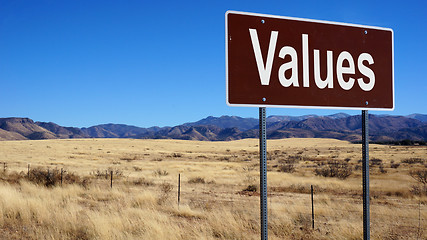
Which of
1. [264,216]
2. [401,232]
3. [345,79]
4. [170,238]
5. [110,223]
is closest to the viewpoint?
[264,216]

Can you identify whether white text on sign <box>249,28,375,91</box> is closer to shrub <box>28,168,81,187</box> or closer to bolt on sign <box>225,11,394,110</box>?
bolt on sign <box>225,11,394,110</box>

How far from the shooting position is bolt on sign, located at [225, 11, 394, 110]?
344 centimetres

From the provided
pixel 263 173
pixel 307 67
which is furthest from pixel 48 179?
pixel 307 67

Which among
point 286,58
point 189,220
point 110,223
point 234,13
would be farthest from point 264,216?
point 189,220

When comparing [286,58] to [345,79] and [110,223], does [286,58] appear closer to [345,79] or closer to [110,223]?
[345,79]

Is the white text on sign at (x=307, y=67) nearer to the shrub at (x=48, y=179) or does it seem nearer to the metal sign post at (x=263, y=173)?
the metal sign post at (x=263, y=173)

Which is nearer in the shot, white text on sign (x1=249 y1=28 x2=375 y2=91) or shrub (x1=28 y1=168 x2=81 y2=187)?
white text on sign (x1=249 y1=28 x2=375 y2=91)

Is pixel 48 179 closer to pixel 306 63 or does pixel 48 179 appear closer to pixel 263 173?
pixel 263 173

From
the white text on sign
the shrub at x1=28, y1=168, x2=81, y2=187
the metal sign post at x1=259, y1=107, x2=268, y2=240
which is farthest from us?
Answer: the shrub at x1=28, y1=168, x2=81, y2=187

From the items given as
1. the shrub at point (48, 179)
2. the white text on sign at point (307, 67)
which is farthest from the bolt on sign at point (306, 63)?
the shrub at point (48, 179)

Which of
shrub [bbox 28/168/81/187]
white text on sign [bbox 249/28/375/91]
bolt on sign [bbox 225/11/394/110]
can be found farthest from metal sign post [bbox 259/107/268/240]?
shrub [bbox 28/168/81/187]

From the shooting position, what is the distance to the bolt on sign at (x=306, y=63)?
135 inches

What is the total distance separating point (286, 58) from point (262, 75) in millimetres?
362

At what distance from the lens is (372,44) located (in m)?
4.10
